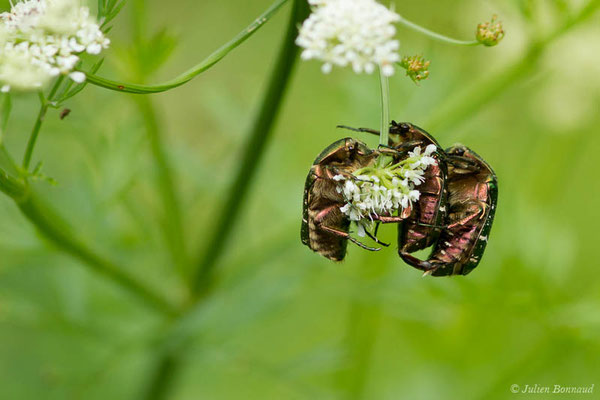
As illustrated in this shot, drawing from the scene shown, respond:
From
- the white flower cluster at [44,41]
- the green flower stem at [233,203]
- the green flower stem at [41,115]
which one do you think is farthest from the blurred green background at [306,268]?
the white flower cluster at [44,41]

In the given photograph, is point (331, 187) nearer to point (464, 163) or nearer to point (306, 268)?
point (464, 163)

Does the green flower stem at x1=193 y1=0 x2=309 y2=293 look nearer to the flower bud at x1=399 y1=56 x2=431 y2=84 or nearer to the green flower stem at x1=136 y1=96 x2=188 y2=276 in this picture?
the green flower stem at x1=136 y1=96 x2=188 y2=276

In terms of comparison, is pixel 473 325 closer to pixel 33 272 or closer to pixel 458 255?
pixel 458 255

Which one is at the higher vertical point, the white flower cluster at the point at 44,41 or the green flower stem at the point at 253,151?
the white flower cluster at the point at 44,41

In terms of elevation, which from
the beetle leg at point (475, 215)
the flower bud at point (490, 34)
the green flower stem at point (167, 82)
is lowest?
the beetle leg at point (475, 215)

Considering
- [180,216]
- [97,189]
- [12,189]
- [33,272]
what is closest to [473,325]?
[180,216]

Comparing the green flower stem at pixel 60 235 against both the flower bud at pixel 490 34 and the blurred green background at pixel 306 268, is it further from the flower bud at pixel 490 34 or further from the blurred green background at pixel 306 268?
the flower bud at pixel 490 34

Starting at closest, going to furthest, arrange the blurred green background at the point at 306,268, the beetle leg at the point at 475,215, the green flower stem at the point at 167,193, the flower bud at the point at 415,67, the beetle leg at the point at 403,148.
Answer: the flower bud at the point at 415,67
the beetle leg at the point at 403,148
the beetle leg at the point at 475,215
the green flower stem at the point at 167,193
the blurred green background at the point at 306,268
